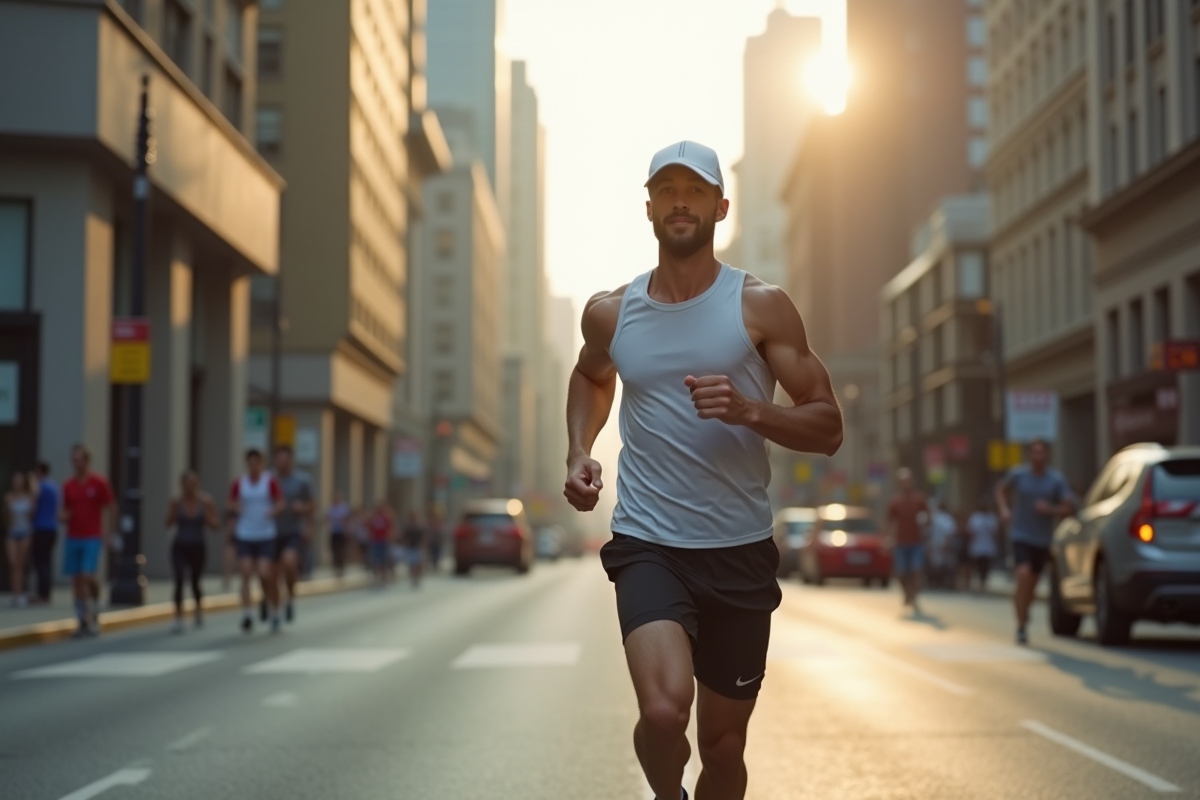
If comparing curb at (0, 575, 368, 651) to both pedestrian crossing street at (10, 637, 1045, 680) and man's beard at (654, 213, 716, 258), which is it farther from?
man's beard at (654, 213, 716, 258)

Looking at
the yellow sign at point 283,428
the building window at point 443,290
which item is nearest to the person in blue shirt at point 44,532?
the yellow sign at point 283,428

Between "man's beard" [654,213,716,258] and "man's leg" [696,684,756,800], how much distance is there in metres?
1.26

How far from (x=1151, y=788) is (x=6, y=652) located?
38.5 ft

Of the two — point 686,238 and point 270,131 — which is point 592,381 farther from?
point 270,131

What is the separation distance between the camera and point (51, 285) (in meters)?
28.6

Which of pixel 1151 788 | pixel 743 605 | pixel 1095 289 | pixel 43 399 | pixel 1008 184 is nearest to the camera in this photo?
pixel 743 605

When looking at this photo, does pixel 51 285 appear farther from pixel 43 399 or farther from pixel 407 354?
pixel 407 354

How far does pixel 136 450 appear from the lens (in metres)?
24.0

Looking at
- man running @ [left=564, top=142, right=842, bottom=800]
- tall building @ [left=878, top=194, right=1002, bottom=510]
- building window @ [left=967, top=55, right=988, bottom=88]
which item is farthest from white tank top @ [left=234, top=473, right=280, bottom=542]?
building window @ [left=967, top=55, right=988, bottom=88]

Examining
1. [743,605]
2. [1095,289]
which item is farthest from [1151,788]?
[1095,289]

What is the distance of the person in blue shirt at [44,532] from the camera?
23859mm

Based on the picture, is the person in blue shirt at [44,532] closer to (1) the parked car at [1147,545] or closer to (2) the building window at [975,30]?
(1) the parked car at [1147,545]

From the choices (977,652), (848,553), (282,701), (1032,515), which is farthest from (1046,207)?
(282,701)

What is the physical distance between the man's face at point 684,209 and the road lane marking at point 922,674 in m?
7.87
